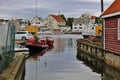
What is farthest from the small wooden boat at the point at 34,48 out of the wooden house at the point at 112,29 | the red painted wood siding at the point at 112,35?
the red painted wood siding at the point at 112,35

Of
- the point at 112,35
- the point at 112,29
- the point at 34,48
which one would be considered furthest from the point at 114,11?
the point at 34,48

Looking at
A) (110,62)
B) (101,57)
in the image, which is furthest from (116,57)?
(101,57)

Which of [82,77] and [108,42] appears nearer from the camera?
[82,77]

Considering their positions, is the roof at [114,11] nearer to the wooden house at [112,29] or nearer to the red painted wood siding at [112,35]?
the wooden house at [112,29]

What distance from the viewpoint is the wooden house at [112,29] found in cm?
2694

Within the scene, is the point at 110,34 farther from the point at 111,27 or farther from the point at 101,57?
the point at 101,57

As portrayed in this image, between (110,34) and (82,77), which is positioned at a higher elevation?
(110,34)

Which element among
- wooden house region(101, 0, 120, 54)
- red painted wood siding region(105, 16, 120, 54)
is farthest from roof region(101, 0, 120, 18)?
red painted wood siding region(105, 16, 120, 54)

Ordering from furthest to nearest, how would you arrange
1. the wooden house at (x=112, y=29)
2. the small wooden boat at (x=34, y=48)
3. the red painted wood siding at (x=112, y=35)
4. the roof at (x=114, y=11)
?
1. the small wooden boat at (x=34, y=48)
2. the red painted wood siding at (x=112, y=35)
3. the wooden house at (x=112, y=29)
4. the roof at (x=114, y=11)

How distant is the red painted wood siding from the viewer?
2745 centimetres

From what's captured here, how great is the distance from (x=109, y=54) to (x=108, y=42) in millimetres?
1481

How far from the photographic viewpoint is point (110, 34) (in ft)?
97.2

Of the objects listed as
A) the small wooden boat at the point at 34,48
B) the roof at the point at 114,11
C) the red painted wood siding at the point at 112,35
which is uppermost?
the roof at the point at 114,11

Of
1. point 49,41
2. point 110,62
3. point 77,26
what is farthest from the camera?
point 77,26
